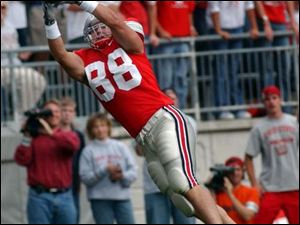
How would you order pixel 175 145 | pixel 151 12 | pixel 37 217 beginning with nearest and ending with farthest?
pixel 175 145 → pixel 37 217 → pixel 151 12

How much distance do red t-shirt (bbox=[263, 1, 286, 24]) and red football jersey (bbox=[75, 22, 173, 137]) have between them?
6.54 m

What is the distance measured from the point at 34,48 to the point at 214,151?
2.71m

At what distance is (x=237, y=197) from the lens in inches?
677

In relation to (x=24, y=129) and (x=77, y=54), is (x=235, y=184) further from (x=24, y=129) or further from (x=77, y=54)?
(x=77, y=54)

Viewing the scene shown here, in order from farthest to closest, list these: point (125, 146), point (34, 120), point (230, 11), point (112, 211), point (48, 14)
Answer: point (230, 11)
point (125, 146)
point (112, 211)
point (34, 120)
point (48, 14)

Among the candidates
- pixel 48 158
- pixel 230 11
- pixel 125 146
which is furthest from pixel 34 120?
pixel 230 11

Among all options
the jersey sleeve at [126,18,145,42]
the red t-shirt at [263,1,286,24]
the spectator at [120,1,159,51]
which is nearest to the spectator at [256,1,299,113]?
the red t-shirt at [263,1,286,24]

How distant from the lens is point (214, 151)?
1911cm

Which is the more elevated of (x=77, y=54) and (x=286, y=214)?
(x=77, y=54)

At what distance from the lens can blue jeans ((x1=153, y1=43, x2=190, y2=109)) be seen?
61.7 feet

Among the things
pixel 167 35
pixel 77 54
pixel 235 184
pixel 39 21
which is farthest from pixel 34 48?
pixel 77 54

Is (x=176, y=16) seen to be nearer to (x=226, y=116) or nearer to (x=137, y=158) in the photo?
(x=226, y=116)

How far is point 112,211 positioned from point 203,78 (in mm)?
2771

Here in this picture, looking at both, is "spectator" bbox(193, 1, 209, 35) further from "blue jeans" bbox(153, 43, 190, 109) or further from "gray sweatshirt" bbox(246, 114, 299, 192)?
"gray sweatshirt" bbox(246, 114, 299, 192)
